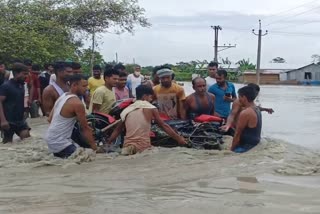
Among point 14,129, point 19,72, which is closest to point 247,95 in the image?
point 19,72

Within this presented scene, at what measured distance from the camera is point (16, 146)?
348 inches

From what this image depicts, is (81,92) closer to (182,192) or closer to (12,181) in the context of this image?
(12,181)

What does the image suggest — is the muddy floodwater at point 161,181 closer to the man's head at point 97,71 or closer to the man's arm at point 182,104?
the man's arm at point 182,104

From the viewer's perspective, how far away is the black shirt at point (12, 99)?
8.84 meters

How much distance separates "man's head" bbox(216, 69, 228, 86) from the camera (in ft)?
30.9

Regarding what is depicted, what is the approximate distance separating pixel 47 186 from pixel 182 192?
4.86ft

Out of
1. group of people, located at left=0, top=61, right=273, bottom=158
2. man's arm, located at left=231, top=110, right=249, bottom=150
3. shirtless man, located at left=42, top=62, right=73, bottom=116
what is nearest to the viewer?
group of people, located at left=0, top=61, right=273, bottom=158

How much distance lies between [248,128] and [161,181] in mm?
1755

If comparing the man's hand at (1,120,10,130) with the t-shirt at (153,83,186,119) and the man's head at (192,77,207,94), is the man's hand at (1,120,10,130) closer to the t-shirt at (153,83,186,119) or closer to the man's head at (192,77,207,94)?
the t-shirt at (153,83,186,119)

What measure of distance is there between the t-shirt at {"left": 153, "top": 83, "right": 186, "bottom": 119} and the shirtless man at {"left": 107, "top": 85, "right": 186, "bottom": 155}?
1.26 meters

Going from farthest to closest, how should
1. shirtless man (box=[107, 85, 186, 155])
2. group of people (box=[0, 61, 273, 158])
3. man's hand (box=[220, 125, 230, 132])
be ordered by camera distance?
1. man's hand (box=[220, 125, 230, 132])
2. shirtless man (box=[107, 85, 186, 155])
3. group of people (box=[0, 61, 273, 158])

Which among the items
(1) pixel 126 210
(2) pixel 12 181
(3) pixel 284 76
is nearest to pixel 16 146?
(2) pixel 12 181

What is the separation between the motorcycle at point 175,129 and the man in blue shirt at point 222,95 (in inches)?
36.6

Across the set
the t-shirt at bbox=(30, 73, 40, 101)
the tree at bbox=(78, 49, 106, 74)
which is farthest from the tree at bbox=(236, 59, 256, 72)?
the t-shirt at bbox=(30, 73, 40, 101)
